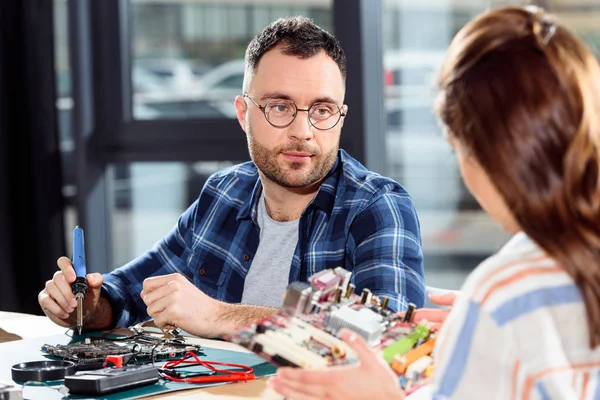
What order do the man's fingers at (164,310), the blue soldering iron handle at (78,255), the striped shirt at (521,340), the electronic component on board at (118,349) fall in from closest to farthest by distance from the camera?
the striped shirt at (521,340) < the electronic component on board at (118,349) < the man's fingers at (164,310) < the blue soldering iron handle at (78,255)

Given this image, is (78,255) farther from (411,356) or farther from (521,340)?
(521,340)

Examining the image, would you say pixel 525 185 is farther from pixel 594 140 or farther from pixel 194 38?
pixel 194 38

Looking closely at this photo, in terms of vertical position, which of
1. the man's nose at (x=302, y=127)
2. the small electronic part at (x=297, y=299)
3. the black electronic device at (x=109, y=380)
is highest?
the man's nose at (x=302, y=127)

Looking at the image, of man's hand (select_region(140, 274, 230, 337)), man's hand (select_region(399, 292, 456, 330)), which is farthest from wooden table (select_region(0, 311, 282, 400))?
man's hand (select_region(399, 292, 456, 330))

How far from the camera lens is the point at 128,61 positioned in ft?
11.4

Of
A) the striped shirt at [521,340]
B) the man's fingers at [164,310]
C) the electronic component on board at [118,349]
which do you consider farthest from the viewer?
the man's fingers at [164,310]

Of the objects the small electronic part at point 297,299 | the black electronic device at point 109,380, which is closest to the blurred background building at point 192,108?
the black electronic device at point 109,380

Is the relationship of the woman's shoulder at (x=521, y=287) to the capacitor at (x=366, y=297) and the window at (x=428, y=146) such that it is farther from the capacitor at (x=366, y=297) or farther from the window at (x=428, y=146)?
the window at (x=428, y=146)

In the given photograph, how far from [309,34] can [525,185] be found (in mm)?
1120

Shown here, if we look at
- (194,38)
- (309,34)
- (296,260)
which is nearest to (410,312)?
(296,260)

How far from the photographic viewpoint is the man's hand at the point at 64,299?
5.90 ft

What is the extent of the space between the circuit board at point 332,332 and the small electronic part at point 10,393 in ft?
1.13

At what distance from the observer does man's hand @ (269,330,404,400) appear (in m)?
1.01

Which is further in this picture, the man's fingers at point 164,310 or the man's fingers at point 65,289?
the man's fingers at point 65,289
